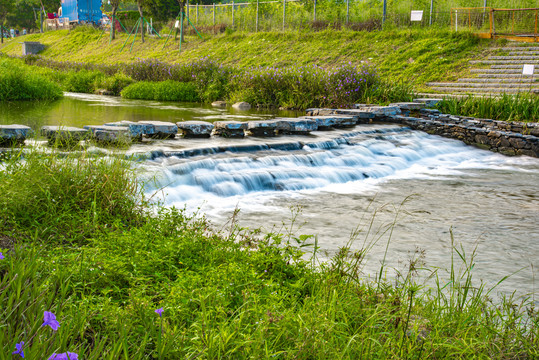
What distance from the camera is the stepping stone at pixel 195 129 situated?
32.0ft

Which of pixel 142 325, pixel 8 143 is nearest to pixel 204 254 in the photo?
pixel 142 325

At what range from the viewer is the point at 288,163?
334 inches

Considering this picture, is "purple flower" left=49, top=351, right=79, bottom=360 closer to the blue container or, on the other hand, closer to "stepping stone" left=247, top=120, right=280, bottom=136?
"stepping stone" left=247, top=120, right=280, bottom=136

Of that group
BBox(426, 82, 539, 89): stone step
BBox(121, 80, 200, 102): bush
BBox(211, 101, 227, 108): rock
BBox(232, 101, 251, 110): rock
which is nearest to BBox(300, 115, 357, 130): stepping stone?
BBox(232, 101, 251, 110): rock

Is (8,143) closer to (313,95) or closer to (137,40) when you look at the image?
(313,95)

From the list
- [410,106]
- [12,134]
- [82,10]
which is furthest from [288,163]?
[82,10]

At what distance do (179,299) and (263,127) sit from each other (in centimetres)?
772

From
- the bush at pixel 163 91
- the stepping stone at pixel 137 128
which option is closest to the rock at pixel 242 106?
the bush at pixel 163 91

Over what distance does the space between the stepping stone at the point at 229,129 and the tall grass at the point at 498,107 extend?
6382 mm

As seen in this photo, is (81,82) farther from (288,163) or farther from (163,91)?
(288,163)

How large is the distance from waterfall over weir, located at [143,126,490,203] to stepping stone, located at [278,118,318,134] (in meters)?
0.72

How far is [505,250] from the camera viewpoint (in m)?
5.28

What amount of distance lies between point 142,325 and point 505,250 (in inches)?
163

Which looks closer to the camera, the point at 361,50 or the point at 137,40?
the point at 361,50
